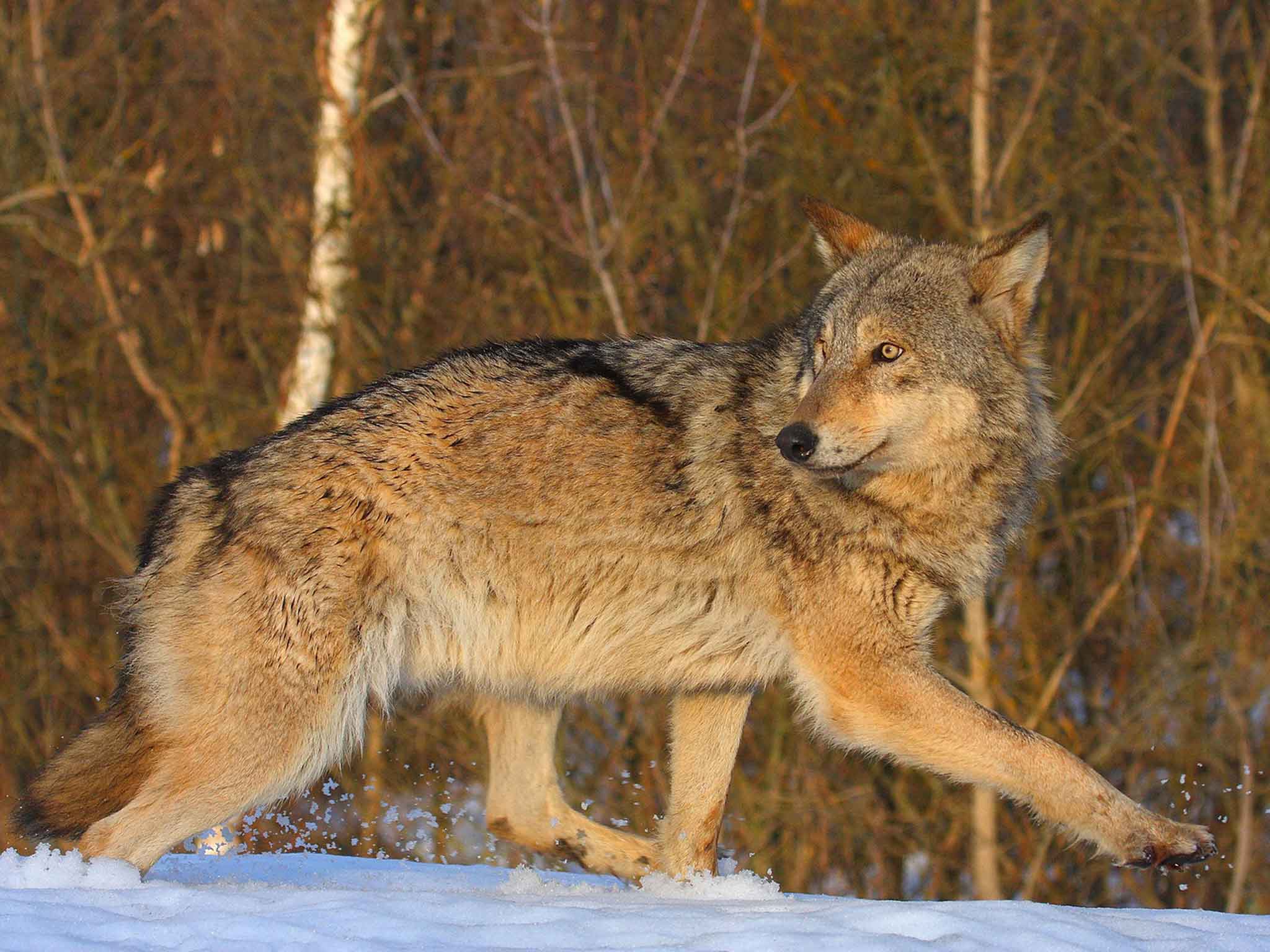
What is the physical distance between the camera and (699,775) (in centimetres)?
457

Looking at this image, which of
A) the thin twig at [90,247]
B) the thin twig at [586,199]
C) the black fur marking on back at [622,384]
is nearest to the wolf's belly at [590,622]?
the black fur marking on back at [622,384]

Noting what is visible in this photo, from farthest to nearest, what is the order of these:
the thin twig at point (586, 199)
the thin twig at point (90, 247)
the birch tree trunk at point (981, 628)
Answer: the thin twig at point (90, 247) < the birch tree trunk at point (981, 628) < the thin twig at point (586, 199)

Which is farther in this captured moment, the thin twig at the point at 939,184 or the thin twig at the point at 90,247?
the thin twig at the point at 90,247

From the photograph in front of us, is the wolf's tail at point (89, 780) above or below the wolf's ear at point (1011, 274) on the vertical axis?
below

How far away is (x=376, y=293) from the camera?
10.3m

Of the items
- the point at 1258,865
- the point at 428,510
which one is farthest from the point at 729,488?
the point at 1258,865

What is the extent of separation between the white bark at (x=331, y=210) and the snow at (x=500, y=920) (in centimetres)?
589

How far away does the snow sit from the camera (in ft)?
9.99

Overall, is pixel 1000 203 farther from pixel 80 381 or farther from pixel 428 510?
pixel 80 381

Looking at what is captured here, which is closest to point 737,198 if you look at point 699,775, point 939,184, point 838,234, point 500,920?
point 939,184

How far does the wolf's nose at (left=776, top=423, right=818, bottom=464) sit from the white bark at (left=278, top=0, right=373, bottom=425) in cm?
597

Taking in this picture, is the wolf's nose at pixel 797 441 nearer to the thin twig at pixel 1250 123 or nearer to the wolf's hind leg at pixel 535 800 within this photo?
the wolf's hind leg at pixel 535 800

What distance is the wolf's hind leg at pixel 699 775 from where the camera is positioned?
4.56 meters

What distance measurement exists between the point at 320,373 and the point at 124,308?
2328 millimetres
